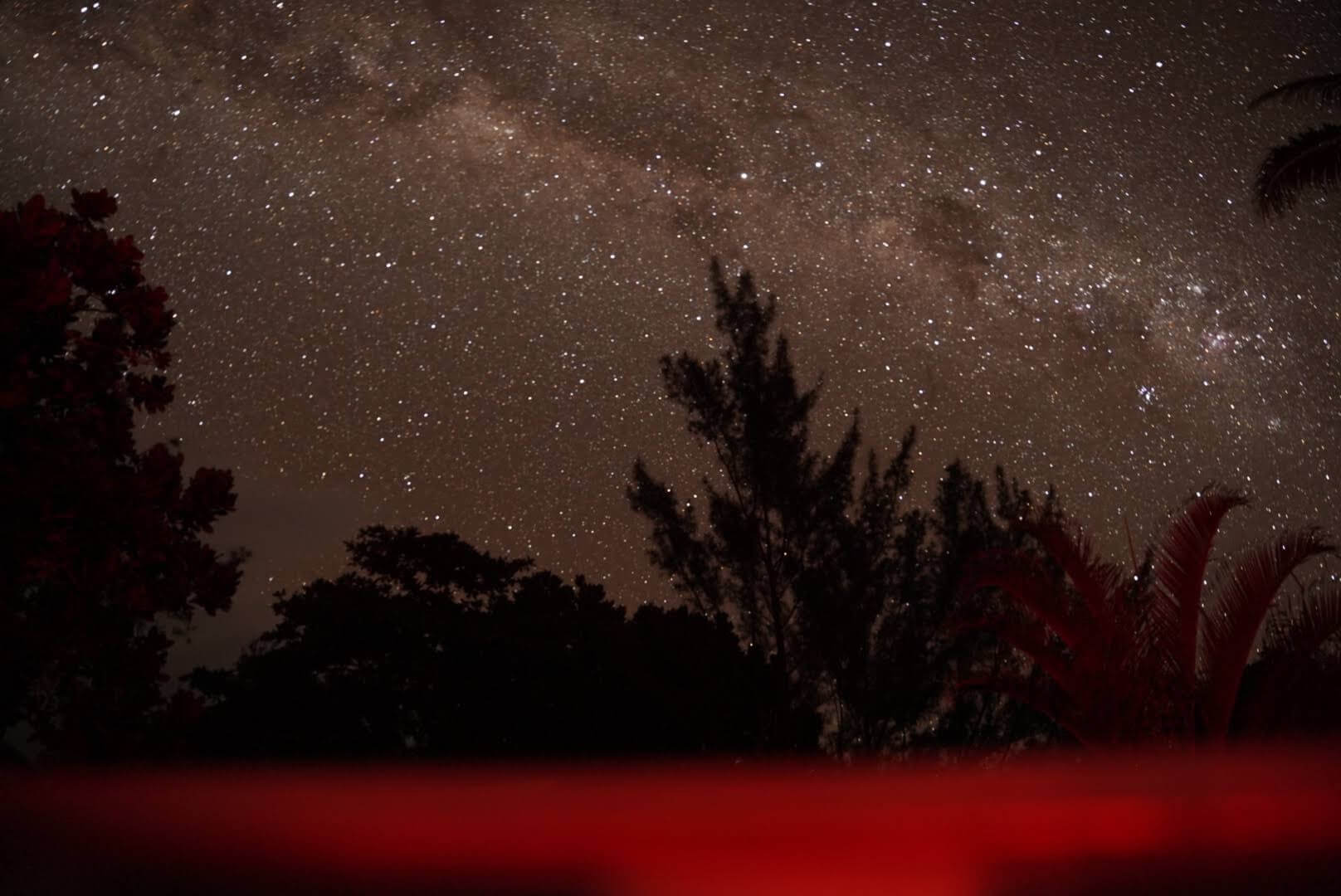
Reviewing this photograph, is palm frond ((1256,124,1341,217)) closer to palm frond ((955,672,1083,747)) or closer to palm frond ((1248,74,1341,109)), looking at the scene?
palm frond ((1248,74,1341,109))

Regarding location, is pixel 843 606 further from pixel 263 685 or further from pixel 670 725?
pixel 263 685

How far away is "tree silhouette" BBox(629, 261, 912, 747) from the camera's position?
13125 mm

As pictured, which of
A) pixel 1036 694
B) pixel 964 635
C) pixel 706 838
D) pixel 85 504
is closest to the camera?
pixel 706 838

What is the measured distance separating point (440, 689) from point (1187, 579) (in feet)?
20.4

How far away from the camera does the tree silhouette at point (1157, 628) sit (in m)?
6.54

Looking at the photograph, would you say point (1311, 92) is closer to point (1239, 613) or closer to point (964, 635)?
point (1239, 613)

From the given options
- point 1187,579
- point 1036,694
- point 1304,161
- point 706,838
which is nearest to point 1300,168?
point 1304,161

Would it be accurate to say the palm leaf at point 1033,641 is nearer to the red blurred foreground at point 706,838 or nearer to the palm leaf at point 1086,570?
the palm leaf at point 1086,570

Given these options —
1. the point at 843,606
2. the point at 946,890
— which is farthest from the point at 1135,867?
the point at 843,606

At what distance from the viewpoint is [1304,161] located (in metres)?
8.79

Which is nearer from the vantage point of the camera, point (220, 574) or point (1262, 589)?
point (220, 574)

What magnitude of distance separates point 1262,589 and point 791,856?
4554 mm

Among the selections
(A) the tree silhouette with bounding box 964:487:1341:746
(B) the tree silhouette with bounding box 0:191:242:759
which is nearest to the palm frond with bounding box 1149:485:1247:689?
(A) the tree silhouette with bounding box 964:487:1341:746

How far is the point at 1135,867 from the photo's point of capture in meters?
3.34
